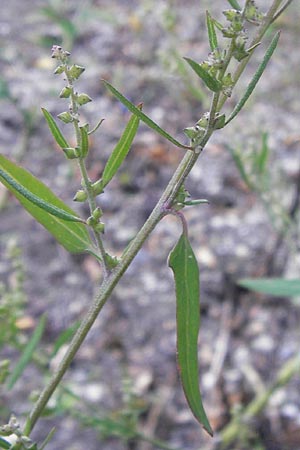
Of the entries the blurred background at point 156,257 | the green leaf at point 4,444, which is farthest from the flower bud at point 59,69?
the blurred background at point 156,257

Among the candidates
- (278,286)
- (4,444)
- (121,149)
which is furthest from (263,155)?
(4,444)

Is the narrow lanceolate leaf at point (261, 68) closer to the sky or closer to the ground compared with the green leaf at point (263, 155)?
closer to the ground

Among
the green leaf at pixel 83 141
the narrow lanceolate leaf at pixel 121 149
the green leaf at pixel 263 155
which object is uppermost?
the green leaf at pixel 263 155

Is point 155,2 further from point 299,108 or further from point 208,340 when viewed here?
point 208,340

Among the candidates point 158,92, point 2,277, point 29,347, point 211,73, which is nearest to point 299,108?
point 158,92

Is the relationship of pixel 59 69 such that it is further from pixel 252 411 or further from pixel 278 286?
pixel 252 411

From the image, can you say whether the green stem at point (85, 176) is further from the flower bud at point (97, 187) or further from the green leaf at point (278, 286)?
the green leaf at point (278, 286)
